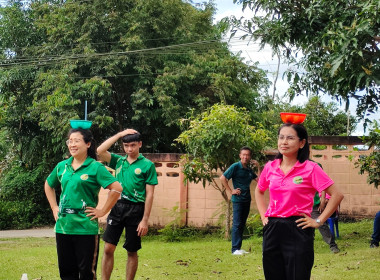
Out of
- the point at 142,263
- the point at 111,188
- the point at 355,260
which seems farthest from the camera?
the point at 142,263

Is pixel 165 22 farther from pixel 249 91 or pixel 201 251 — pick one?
pixel 201 251

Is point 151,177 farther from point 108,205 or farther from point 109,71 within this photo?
point 109,71

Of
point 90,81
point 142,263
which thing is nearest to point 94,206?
point 142,263

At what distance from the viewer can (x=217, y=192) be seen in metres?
13.7

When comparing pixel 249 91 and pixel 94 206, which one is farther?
pixel 249 91

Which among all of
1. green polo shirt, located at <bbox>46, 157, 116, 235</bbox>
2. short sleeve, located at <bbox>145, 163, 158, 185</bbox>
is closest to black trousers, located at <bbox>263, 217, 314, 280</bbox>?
green polo shirt, located at <bbox>46, 157, 116, 235</bbox>

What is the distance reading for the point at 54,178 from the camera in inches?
228

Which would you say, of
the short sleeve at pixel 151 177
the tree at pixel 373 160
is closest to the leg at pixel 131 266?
the short sleeve at pixel 151 177

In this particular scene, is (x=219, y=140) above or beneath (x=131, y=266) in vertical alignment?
above

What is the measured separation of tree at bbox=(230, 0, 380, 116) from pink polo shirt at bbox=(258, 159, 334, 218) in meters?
2.45

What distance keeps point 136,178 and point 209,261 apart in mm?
3092

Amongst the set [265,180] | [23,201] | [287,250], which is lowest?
[23,201]

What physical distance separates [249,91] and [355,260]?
1381 centimetres

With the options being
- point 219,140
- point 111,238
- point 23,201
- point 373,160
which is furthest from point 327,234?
point 23,201
